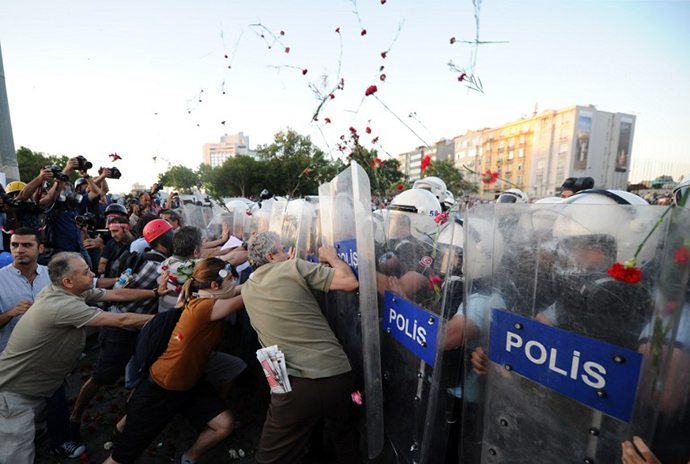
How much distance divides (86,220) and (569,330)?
6.31 metres

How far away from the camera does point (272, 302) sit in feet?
7.29

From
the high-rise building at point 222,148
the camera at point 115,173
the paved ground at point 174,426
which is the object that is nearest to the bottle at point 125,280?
the paved ground at point 174,426

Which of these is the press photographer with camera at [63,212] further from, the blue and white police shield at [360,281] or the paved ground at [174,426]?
the blue and white police shield at [360,281]

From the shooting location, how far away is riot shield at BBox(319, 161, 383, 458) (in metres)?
1.99

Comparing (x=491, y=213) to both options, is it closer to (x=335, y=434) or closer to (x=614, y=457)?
(x=614, y=457)

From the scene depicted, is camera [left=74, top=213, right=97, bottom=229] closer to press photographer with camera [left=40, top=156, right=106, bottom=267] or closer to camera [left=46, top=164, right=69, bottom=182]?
press photographer with camera [left=40, top=156, right=106, bottom=267]

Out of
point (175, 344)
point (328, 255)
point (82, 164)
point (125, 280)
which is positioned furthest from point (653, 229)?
point (82, 164)

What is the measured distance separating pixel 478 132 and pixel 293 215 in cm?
7832

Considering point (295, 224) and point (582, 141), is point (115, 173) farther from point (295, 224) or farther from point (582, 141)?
point (582, 141)

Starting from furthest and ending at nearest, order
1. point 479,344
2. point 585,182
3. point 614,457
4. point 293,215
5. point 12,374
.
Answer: point 585,182 < point 293,215 < point 12,374 < point 479,344 < point 614,457

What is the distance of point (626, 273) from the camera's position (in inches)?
40.4

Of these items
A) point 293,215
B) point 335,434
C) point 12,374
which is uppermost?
point 293,215

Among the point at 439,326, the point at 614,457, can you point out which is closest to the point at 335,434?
the point at 439,326

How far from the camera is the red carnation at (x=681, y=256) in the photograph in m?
0.92
